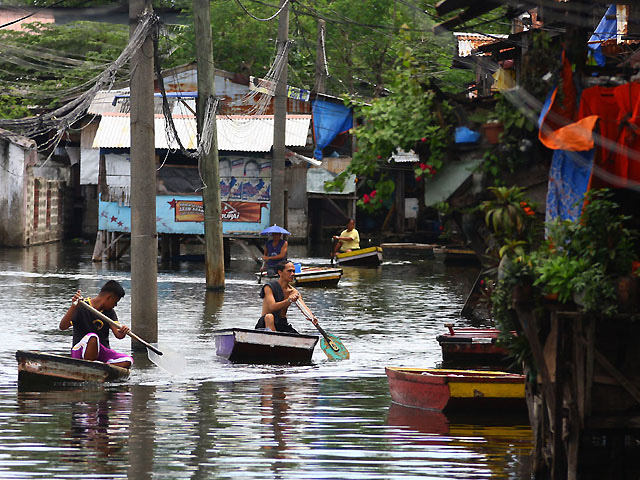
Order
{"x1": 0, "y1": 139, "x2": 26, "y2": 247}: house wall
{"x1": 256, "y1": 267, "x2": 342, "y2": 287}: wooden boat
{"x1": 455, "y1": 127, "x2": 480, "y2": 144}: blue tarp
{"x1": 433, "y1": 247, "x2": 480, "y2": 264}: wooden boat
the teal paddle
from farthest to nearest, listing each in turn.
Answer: {"x1": 0, "y1": 139, "x2": 26, "y2": 247}: house wall < {"x1": 433, "y1": 247, "x2": 480, "y2": 264}: wooden boat < {"x1": 256, "y1": 267, "x2": 342, "y2": 287}: wooden boat < the teal paddle < {"x1": 455, "y1": 127, "x2": 480, "y2": 144}: blue tarp

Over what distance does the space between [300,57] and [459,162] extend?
3747 centimetres

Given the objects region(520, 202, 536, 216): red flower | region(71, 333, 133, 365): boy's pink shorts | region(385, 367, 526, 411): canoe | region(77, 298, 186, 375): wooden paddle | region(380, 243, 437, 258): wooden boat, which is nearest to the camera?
region(520, 202, 536, 216): red flower

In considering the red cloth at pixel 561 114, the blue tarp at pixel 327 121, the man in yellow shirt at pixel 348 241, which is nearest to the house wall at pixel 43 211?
the blue tarp at pixel 327 121

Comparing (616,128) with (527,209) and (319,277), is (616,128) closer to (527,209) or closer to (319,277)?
(527,209)

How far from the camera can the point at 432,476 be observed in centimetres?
970

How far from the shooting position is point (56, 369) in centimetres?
1338

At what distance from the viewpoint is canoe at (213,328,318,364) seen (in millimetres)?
15477

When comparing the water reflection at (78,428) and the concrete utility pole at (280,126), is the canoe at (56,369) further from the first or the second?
the concrete utility pole at (280,126)

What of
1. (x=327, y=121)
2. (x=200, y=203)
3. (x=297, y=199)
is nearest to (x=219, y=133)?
(x=200, y=203)

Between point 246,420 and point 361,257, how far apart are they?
71.5 ft

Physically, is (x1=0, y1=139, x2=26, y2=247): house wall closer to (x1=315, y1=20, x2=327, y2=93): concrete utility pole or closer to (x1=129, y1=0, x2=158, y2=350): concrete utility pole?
(x1=315, y1=20, x2=327, y2=93): concrete utility pole

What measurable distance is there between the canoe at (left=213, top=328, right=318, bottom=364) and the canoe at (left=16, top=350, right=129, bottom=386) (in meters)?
2.46

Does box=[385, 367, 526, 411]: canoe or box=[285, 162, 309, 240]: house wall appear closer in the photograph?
box=[385, 367, 526, 411]: canoe

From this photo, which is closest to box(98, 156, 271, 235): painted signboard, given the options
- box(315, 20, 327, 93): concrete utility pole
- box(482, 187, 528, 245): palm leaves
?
box(315, 20, 327, 93): concrete utility pole
